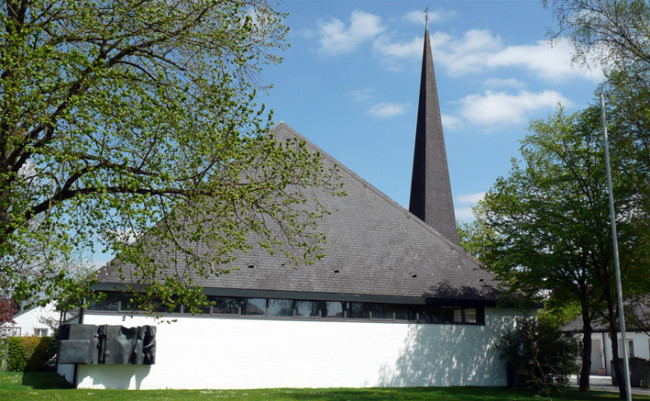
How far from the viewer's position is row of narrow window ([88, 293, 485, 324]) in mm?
19234

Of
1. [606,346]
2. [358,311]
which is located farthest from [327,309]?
[606,346]

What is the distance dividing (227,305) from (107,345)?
385 centimetres

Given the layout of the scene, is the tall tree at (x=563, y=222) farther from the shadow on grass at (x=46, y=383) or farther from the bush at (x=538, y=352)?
the shadow on grass at (x=46, y=383)


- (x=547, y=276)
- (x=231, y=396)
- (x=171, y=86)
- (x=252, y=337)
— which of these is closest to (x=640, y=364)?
(x=547, y=276)

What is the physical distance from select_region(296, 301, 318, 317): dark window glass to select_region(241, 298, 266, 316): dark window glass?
122cm

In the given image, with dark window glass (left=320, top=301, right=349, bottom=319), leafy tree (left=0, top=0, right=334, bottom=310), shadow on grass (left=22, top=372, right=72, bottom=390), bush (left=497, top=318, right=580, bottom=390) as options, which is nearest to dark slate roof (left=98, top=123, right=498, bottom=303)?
dark window glass (left=320, top=301, right=349, bottom=319)

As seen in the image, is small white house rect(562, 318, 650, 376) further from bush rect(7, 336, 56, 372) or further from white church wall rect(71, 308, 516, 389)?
bush rect(7, 336, 56, 372)

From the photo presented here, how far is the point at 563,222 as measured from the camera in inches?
781

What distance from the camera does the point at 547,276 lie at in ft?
66.8

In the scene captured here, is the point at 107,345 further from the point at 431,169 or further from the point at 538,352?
the point at 431,169

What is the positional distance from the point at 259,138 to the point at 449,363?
578 inches

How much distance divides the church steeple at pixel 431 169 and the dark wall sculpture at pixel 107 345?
48.2 ft

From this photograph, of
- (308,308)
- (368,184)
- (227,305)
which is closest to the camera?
(227,305)

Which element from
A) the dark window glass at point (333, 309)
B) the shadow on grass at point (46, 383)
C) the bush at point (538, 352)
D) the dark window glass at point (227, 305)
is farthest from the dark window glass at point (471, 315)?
the shadow on grass at point (46, 383)
